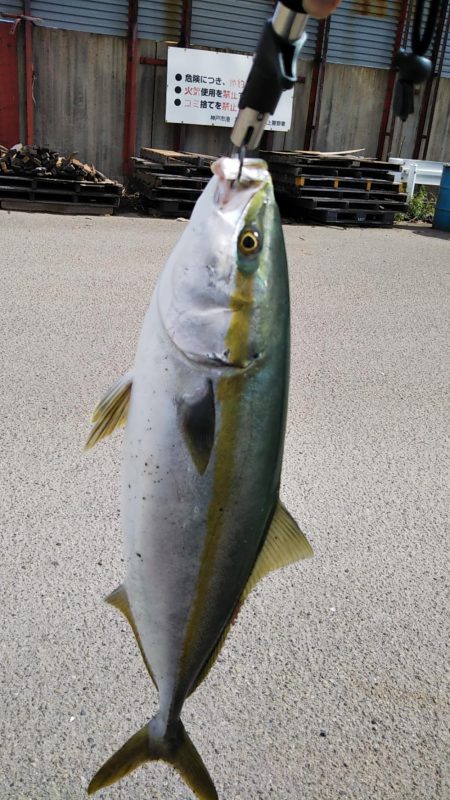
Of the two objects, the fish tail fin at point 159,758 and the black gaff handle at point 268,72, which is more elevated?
the black gaff handle at point 268,72

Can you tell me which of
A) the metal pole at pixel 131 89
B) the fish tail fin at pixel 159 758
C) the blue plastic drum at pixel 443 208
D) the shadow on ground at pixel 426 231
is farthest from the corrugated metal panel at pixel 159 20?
the fish tail fin at pixel 159 758

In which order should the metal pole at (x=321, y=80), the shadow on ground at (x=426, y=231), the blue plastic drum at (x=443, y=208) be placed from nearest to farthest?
the shadow on ground at (x=426, y=231)
the blue plastic drum at (x=443, y=208)
the metal pole at (x=321, y=80)

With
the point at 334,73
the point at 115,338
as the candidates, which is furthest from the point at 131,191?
the point at 115,338

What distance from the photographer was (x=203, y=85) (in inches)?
470

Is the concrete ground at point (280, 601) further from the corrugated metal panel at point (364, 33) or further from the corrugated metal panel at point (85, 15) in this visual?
the corrugated metal panel at point (364, 33)

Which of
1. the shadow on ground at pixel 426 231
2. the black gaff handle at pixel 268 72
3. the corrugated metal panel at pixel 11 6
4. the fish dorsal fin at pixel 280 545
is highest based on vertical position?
the corrugated metal panel at pixel 11 6

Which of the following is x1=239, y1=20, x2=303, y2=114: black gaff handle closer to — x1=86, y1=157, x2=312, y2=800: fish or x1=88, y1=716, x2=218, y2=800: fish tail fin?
x1=86, y1=157, x2=312, y2=800: fish

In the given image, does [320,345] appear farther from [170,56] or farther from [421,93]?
[421,93]

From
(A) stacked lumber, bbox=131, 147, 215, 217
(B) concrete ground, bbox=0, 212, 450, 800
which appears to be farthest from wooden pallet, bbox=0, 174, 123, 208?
(B) concrete ground, bbox=0, 212, 450, 800

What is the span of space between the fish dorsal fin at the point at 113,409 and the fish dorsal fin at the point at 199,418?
18 cm

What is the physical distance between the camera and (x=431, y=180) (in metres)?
14.0

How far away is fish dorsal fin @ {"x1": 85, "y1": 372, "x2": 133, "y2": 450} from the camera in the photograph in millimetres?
1488

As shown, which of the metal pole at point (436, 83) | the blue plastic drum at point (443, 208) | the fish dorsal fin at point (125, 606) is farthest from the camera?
the metal pole at point (436, 83)

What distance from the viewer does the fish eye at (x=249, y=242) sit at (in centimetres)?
138
